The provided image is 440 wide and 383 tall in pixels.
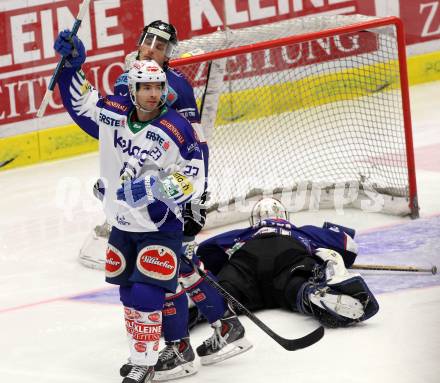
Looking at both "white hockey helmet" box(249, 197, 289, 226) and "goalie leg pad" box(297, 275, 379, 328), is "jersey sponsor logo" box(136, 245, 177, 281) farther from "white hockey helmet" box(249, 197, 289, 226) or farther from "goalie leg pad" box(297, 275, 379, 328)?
"white hockey helmet" box(249, 197, 289, 226)

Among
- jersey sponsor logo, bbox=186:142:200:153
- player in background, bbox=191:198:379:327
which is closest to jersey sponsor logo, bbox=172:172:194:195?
jersey sponsor logo, bbox=186:142:200:153

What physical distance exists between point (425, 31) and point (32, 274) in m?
4.48

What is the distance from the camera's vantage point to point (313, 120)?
7895 millimetres

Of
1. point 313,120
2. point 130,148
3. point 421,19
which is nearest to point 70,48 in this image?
point 130,148

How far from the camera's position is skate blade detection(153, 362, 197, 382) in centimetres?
484

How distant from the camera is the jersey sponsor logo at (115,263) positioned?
15.4ft

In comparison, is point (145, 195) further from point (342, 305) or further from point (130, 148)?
point (342, 305)

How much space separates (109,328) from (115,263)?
90 cm

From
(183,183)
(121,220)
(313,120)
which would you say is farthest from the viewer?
(313,120)

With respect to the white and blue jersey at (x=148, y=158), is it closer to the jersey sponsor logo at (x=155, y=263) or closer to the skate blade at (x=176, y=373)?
the jersey sponsor logo at (x=155, y=263)

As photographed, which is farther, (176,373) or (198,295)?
(198,295)

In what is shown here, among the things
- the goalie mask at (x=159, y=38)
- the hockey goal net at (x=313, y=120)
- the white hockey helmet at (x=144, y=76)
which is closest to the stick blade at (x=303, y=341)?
the white hockey helmet at (x=144, y=76)

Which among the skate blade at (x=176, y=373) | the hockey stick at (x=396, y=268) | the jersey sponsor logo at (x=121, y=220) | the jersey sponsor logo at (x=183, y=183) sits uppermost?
the jersey sponsor logo at (x=183, y=183)

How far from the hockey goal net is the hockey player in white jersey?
218 cm
